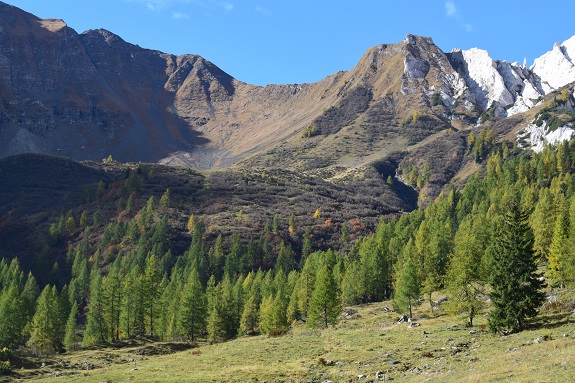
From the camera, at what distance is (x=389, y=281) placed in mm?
101125

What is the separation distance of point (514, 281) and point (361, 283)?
50709mm

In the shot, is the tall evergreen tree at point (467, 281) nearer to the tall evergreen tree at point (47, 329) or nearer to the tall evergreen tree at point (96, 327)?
the tall evergreen tree at point (96, 327)

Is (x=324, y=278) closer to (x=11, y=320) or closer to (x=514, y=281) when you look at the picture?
(x=514, y=281)

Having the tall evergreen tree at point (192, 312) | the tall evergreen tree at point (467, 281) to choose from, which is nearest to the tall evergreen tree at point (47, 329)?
the tall evergreen tree at point (192, 312)

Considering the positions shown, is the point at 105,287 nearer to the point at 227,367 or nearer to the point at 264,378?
the point at 227,367

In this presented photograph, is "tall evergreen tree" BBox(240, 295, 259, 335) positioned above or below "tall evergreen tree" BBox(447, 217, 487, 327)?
below

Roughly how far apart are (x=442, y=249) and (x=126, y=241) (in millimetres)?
117287

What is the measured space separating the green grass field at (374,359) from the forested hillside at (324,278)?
14.1 feet

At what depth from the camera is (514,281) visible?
44.1 meters

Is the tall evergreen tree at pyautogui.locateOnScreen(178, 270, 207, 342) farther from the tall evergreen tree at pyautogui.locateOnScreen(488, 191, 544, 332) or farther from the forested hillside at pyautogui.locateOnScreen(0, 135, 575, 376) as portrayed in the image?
the tall evergreen tree at pyautogui.locateOnScreen(488, 191, 544, 332)

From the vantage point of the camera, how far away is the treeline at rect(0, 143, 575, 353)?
4772 cm

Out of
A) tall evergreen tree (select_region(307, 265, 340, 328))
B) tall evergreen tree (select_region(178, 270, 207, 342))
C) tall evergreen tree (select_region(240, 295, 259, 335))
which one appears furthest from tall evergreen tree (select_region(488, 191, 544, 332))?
tall evergreen tree (select_region(178, 270, 207, 342))

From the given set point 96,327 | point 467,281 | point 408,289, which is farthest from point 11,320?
point 467,281

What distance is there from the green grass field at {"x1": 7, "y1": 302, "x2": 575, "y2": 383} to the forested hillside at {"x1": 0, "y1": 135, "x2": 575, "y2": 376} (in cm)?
430
